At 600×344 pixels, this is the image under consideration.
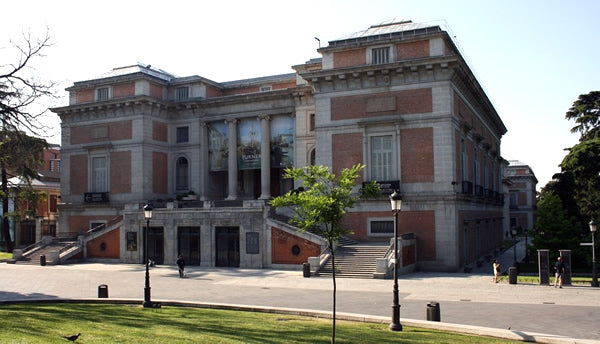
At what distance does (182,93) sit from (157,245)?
15.3m

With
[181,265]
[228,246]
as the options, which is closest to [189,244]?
[228,246]

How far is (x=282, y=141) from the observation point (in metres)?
47.0

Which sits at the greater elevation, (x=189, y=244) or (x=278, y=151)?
(x=278, y=151)

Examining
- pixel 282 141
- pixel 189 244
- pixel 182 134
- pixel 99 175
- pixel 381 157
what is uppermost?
pixel 182 134

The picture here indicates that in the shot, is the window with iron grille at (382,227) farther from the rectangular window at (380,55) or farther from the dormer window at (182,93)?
the dormer window at (182,93)

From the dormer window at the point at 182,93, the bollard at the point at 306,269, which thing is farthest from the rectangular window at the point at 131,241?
the bollard at the point at 306,269

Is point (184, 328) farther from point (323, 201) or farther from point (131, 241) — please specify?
point (131, 241)

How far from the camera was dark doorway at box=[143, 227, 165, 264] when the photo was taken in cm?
4126

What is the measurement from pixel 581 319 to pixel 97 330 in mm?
14983

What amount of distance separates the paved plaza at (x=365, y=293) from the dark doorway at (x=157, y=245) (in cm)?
427

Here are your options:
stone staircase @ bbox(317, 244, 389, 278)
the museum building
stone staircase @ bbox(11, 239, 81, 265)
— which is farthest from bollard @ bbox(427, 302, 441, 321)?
stone staircase @ bbox(11, 239, 81, 265)

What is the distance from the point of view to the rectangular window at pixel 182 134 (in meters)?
50.4

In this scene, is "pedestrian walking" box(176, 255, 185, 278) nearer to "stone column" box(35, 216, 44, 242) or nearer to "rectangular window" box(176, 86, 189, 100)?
"rectangular window" box(176, 86, 189, 100)

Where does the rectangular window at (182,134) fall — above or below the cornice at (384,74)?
below
